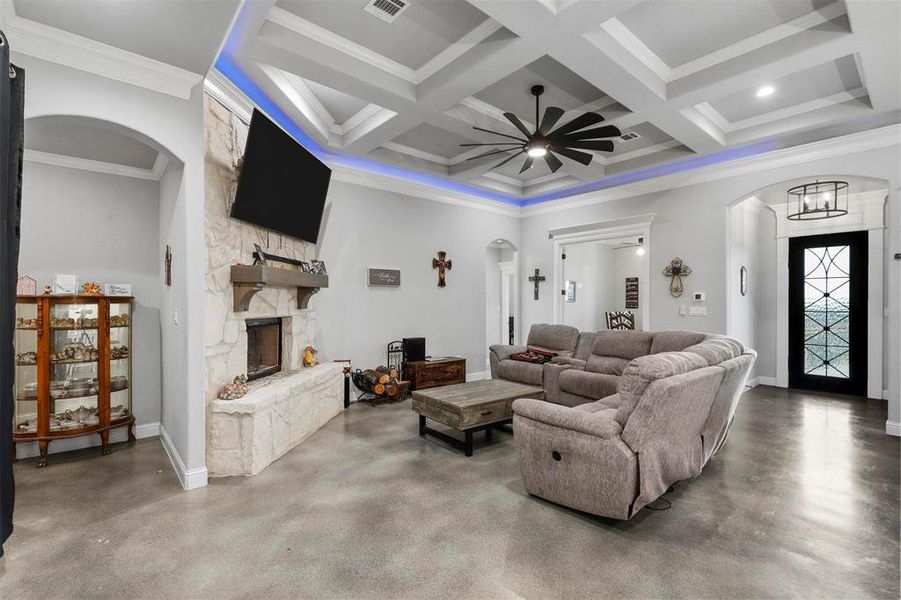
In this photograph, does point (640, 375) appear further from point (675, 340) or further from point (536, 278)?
point (536, 278)

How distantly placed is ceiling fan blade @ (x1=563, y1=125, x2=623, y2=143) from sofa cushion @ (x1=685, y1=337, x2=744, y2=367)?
1967 millimetres

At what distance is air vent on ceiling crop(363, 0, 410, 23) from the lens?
283 cm

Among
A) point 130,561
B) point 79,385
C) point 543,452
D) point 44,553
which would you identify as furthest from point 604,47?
point 79,385

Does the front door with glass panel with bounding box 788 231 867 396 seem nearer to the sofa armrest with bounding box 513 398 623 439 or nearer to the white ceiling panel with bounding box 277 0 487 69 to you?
the sofa armrest with bounding box 513 398 623 439

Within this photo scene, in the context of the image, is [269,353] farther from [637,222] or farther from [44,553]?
[637,222]

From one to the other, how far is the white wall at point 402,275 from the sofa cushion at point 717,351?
152 inches

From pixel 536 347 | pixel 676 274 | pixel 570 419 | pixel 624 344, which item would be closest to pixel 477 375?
pixel 536 347

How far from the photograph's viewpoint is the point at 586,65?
10.8 ft

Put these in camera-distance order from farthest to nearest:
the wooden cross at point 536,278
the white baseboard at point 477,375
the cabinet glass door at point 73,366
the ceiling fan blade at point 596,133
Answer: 1. the wooden cross at point 536,278
2. the white baseboard at point 477,375
3. the ceiling fan blade at point 596,133
4. the cabinet glass door at point 73,366

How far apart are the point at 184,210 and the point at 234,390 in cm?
135

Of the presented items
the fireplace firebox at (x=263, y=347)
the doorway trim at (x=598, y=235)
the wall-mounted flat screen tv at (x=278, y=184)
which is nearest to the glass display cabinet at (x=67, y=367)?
the fireplace firebox at (x=263, y=347)

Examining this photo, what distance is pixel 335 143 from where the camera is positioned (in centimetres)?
494

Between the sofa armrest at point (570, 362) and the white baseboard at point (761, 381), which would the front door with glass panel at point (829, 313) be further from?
the sofa armrest at point (570, 362)

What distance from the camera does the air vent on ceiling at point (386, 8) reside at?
283 centimetres
